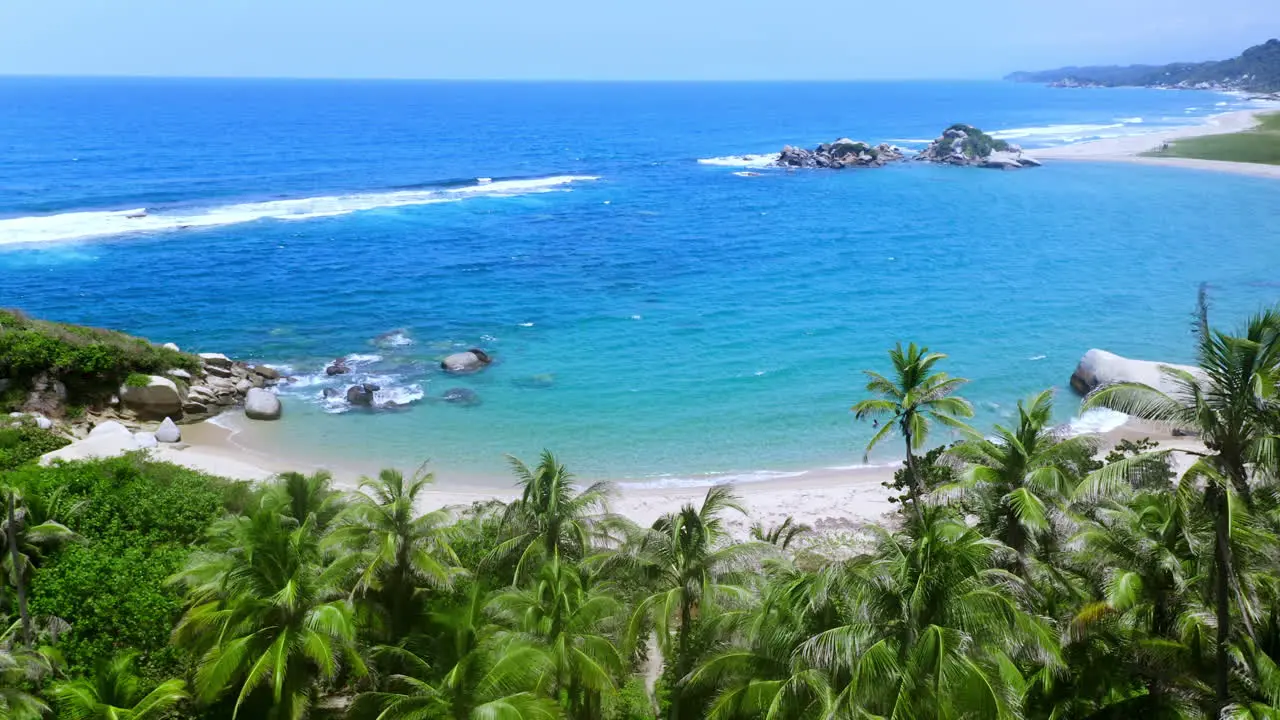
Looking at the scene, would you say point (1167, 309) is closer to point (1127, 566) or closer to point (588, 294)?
point (588, 294)

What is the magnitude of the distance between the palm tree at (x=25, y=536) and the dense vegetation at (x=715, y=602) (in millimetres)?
73

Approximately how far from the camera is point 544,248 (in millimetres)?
61844

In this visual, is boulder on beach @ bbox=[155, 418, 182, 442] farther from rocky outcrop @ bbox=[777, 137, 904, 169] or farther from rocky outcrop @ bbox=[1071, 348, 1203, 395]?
rocky outcrop @ bbox=[777, 137, 904, 169]

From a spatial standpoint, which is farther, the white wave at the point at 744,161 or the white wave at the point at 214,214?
the white wave at the point at 744,161

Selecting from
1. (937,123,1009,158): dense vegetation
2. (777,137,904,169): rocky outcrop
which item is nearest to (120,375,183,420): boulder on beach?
(777,137,904,169): rocky outcrop

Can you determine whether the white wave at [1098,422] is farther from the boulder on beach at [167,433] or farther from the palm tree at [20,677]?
the boulder on beach at [167,433]

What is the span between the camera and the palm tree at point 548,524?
1705cm

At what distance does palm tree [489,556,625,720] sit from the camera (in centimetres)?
1365

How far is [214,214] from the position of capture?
227ft

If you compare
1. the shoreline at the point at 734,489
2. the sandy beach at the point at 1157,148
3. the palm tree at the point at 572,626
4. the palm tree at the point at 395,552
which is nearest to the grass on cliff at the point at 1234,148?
the sandy beach at the point at 1157,148

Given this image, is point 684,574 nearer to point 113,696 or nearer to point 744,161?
point 113,696

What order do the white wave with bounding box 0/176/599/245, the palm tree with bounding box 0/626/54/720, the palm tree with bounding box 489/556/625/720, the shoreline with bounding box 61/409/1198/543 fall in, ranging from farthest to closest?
the white wave with bounding box 0/176/599/245 → the shoreline with bounding box 61/409/1198/543 → the palm tree with bounding box 489/556/625/720 → the palm tree with bounding box 0/626/54/720

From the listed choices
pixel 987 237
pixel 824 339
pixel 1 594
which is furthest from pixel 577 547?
pixel 987 237

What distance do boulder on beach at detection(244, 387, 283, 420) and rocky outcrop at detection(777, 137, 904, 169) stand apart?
80694mm
